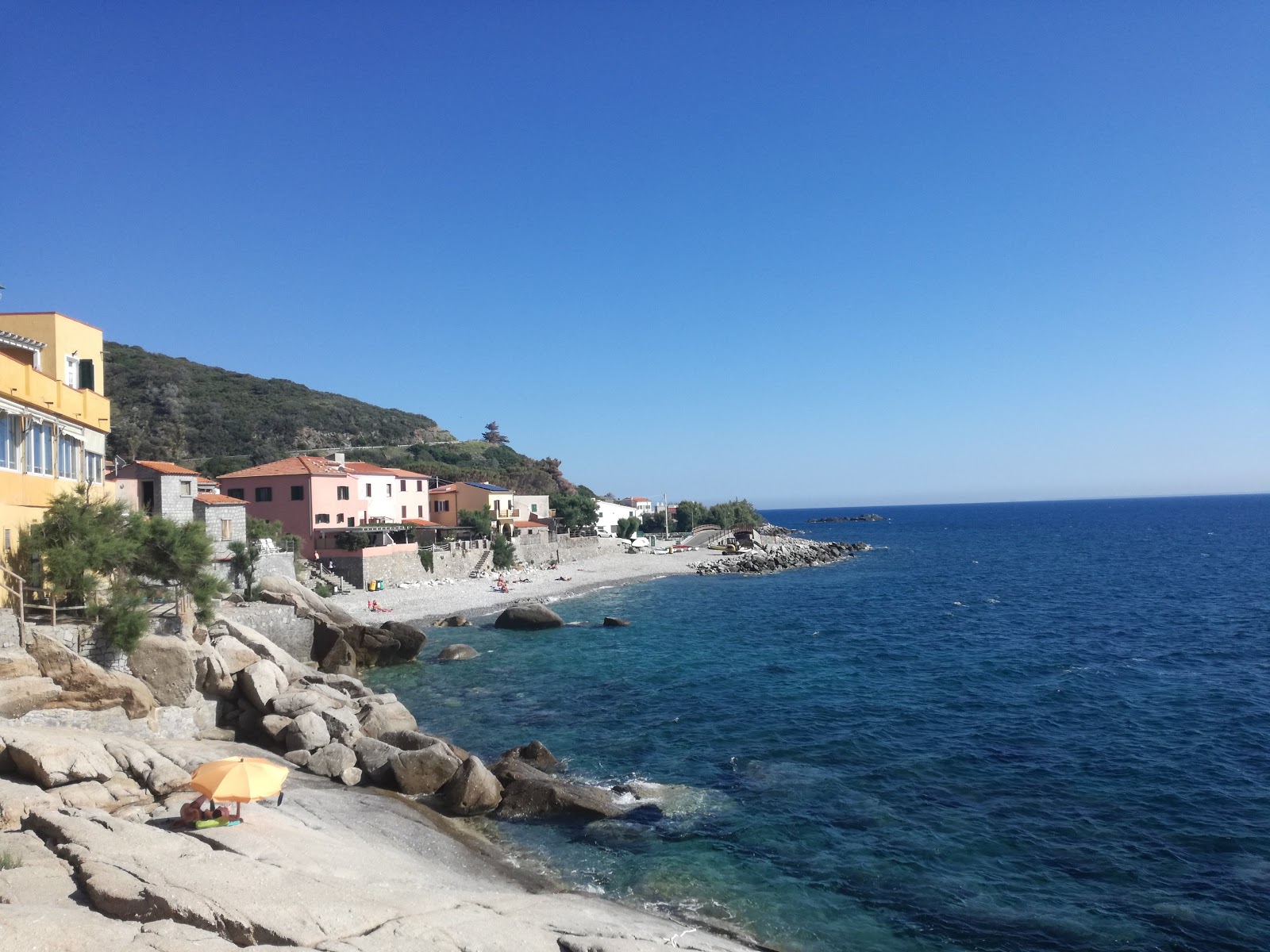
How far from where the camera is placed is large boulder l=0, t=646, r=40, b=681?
1817 cm

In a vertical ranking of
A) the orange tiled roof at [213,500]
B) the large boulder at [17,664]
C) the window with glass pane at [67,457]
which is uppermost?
the window with glass pane at [67,457]

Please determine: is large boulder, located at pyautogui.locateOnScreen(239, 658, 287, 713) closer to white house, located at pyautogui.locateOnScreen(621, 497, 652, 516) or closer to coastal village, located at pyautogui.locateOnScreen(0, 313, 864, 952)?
coastal village, located at pyautogui.locateOnScreen(0, 313, 864, 952)

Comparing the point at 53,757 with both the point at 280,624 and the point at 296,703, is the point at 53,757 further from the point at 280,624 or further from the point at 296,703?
the point at 280,624

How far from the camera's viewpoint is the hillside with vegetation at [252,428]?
367ft

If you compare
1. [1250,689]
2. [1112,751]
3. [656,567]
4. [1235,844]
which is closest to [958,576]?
[656,567]

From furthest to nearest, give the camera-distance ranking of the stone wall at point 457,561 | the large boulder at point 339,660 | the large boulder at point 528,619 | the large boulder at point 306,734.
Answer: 1. the stone wall at point 457,561
2. the large boulder at point 528,619
3. the large boulder at point 339,660
4. the large boulder at point 306,734

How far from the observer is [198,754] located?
18891 millimetres

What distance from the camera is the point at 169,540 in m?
26.2

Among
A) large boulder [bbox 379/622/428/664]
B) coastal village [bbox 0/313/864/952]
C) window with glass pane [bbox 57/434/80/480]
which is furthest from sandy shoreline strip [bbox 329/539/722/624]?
window with glass pane [bbox 57/434/80/480]

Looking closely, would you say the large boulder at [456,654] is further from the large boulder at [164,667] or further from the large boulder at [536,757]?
the large boulder at [164,667]

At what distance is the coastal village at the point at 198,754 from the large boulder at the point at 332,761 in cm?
5

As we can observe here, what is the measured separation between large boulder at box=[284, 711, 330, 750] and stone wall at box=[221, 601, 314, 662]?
1165cm

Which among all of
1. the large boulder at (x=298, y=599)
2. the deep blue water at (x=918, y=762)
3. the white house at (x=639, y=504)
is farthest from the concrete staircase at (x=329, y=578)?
the white house at (x=639, y=504)

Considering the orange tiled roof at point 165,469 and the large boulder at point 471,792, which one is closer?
the large boulder at point 471,792
